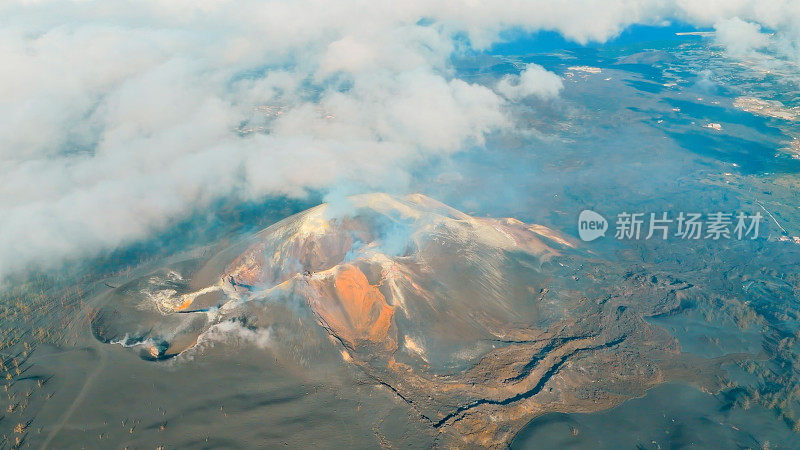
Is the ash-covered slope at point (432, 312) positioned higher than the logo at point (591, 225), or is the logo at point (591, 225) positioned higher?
the ash-covered slope at point (432, 312)

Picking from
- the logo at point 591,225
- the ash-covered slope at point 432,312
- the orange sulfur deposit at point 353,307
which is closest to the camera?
the ash-covered slope at point 432,312

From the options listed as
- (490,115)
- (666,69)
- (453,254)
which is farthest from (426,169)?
(666,69)

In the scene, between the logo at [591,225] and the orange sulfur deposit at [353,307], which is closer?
the orange sulfur deposit at [353,307]

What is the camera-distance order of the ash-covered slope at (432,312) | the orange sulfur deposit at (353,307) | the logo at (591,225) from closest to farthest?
the ash-covered slope at (432,312), the orange sulfur deposit at (353,307), the logo at (591,225)

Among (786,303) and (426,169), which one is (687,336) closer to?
(786,303)

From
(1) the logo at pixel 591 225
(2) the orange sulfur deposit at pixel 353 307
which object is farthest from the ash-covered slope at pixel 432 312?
(1) the logo at pixel 591 225

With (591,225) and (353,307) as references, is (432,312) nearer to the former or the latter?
(353,307)

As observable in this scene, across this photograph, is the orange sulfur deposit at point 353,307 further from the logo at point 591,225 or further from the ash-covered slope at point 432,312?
the logo at point 591,225

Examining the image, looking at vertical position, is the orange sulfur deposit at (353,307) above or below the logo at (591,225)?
above
